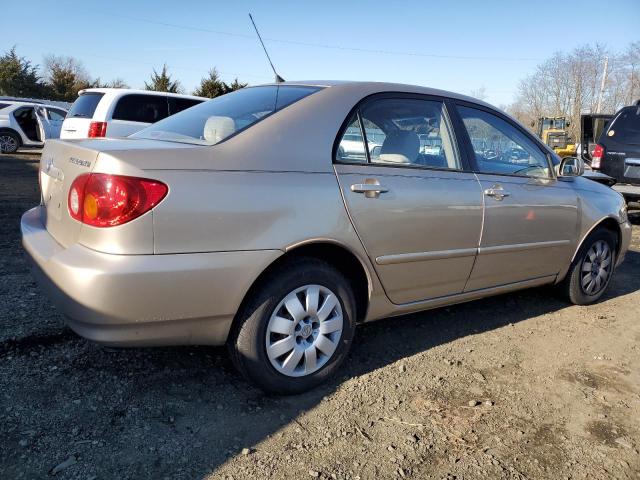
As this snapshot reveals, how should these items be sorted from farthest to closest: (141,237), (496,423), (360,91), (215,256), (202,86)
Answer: (202,86)
(360,91)
(496,423)
(215,256)
(141,237)

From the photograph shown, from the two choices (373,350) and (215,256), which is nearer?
(215,256)

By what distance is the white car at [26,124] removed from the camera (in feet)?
52.9

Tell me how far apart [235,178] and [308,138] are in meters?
0.51

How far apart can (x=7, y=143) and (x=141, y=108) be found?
30.1ft

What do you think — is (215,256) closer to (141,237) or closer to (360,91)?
(141,237)

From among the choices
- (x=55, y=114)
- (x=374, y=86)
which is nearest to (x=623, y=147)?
(x=374, y=86)

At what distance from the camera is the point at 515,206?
141 inches

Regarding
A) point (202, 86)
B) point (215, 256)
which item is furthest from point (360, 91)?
point (202, 86)

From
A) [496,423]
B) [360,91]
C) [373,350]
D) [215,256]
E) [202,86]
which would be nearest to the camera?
[215,256]

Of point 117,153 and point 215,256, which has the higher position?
point 117,153

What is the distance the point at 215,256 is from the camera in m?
2.30

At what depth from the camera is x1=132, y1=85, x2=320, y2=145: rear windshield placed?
105 inches

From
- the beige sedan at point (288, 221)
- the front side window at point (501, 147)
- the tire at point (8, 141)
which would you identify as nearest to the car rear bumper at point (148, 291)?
the beige sedan at point (288, 221)

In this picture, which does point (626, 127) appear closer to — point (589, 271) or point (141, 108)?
point (589, 271)
